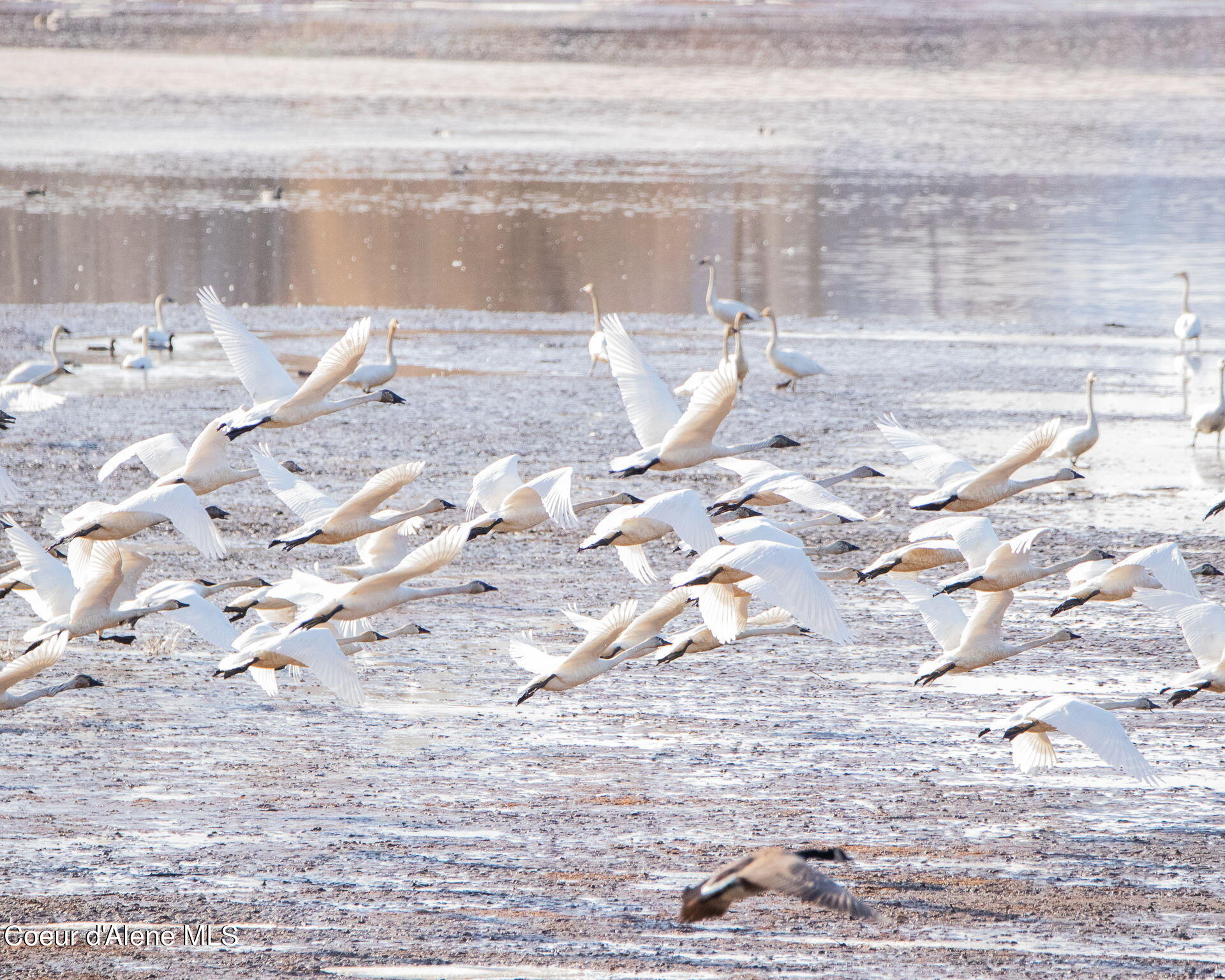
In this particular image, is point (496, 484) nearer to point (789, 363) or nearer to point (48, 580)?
point (48, 580)

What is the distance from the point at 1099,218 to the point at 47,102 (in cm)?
3722

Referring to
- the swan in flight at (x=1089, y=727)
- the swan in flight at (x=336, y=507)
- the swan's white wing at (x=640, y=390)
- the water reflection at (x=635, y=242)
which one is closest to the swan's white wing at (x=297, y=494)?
the swan in flight at (x=336, y=507)

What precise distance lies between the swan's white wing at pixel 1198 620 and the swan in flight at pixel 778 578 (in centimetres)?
185

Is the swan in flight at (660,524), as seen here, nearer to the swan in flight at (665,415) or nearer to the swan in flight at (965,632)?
the swan in flight at (665,415)

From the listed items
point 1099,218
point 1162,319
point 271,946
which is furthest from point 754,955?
point 1099,218

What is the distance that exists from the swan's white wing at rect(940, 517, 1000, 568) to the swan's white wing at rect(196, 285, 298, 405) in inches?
146

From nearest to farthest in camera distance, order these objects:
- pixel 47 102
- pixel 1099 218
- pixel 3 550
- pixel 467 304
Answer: pixel 3 550
pixel 467 304
pixel 1099 218
pixel 47 102

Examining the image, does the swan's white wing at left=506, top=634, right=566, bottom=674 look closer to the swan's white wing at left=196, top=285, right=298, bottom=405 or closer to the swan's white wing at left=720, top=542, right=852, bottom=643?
the swan's white wing at left=720, top=542, right=852, bottom=643

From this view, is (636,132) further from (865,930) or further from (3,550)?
(865,930)

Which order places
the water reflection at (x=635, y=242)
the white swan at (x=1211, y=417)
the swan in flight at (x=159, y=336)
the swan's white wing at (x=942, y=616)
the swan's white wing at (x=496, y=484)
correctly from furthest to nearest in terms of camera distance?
the water reflection at (x=635, y=242)
the swan in flight at (x=159, y=336)
the white swan at (x=1211, y=417)
the swan's white wing at (x=496, y=484)
the swan's white wing at (x=942, y=616)

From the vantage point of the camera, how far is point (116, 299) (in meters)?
27.5

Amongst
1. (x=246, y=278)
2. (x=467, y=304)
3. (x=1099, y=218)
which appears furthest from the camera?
(x=1099, y=218)

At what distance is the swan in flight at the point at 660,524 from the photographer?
Answer: 9.11 metres

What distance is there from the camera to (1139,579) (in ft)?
31.4
